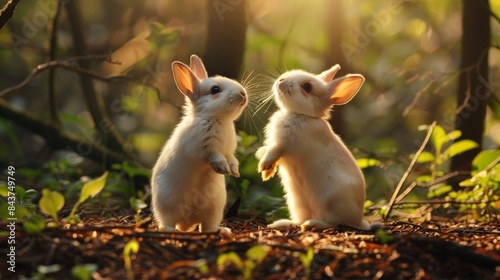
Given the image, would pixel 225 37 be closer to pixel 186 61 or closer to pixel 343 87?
pixel 343 87

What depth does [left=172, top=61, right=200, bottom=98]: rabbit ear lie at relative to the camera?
190 inches

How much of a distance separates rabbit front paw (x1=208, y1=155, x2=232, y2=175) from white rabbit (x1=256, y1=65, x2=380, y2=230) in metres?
0.45

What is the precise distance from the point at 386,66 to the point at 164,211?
610cm

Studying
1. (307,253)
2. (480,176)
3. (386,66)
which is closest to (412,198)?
(480,176)

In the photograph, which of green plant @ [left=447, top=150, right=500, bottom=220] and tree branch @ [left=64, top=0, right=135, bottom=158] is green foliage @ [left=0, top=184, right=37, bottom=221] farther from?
green plant @ [left=447, top=150, right=500, bottom=220]

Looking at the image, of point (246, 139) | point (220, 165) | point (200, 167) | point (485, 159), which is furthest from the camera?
point (485, 159)

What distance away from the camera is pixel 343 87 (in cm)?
504

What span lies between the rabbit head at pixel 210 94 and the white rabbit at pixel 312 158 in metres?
0.36

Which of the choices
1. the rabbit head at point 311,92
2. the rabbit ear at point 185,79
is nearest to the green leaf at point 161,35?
the rabbit ear at point 185,79

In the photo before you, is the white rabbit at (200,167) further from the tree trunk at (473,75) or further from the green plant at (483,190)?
the tree trunk at (473,75)

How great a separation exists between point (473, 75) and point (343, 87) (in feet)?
7.24

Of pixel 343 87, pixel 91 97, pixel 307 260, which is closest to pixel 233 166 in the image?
pixel 343 87

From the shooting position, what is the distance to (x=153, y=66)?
831cm

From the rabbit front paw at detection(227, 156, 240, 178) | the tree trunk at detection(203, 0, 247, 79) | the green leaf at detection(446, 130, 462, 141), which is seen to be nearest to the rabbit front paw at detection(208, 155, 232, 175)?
the rabbit front paw at detection(227, 156, 240, 178)
